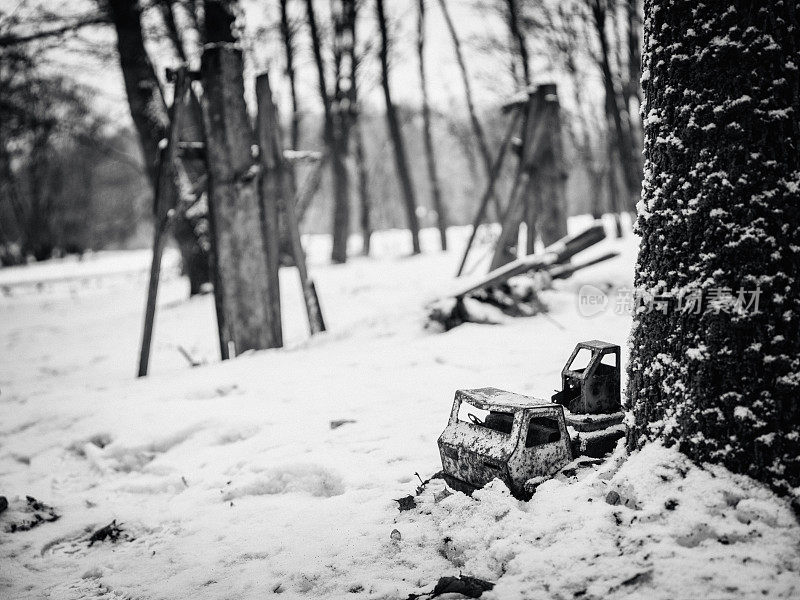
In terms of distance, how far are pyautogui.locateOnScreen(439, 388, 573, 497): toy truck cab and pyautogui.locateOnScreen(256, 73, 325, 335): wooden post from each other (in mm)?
3951

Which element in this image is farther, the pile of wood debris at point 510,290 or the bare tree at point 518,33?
the bare tree at point 518,33

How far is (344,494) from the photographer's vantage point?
2758 millimetres

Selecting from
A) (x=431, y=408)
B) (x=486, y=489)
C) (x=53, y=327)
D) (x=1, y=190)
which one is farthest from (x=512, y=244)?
(x=1, y=190)

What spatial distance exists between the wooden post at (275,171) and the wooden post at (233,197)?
0.20 m

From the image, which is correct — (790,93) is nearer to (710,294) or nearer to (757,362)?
(710,294)

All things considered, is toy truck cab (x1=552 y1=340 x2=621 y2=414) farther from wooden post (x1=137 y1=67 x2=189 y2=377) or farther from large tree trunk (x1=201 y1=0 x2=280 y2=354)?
wooden post (x1=137 y1=67 x2=189 y2=377)

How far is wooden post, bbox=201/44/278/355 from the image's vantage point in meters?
5.49

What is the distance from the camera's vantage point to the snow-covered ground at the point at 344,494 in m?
1.84

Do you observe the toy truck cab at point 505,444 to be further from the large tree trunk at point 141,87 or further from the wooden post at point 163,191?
the large tree trunk at point 141,87

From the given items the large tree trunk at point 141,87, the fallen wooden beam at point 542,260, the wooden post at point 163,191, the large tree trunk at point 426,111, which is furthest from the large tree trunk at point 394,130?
the wooden post at point 163,191

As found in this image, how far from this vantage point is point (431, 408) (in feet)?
12.0

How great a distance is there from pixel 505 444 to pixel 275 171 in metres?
4.58

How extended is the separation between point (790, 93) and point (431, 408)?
2570mm

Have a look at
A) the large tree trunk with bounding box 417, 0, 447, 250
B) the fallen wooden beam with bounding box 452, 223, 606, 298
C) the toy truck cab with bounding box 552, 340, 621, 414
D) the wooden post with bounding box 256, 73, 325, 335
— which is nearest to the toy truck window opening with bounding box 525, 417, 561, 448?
the toy truck cab with bounding box 552, 340, 621, 414
